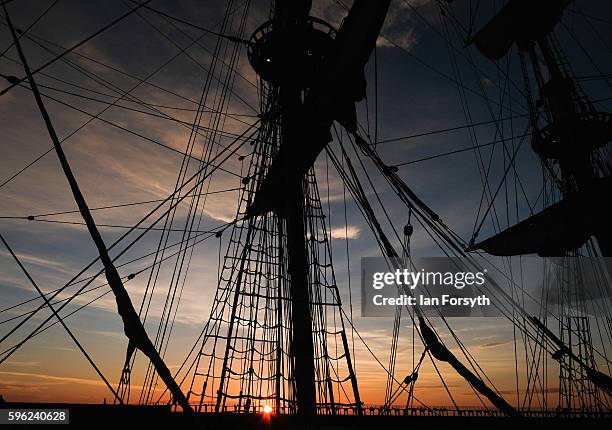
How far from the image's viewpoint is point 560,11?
17.8m

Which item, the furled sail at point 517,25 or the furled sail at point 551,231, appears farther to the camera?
the furled sail at point 517,25

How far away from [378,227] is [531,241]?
1151 cm

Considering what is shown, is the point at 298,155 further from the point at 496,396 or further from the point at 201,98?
the point at 496,396

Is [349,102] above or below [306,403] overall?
above

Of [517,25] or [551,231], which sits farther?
[517,25]

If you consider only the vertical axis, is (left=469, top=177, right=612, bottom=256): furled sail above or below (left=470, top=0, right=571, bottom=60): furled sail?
below

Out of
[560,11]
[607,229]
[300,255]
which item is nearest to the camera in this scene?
[300,255]

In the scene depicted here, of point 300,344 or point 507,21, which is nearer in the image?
point 300,344

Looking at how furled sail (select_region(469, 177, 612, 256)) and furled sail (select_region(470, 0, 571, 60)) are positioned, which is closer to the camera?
furled sail (select_region(469, 177, 612, 256))

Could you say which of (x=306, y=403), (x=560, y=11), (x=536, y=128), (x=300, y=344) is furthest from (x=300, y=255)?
(x=560, y=11)

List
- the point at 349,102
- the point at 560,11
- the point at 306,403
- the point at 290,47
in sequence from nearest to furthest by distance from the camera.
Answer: the point at 306,403
the point at 349,102
the point at 290,47
the point at 560,11

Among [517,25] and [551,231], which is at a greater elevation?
[517,25]

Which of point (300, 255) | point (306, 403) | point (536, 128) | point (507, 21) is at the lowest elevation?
point (306, 403)

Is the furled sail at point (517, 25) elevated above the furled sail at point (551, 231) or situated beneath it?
elevated above
